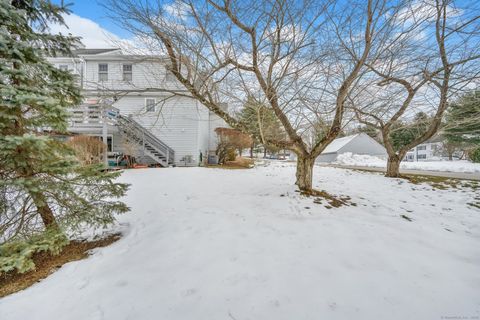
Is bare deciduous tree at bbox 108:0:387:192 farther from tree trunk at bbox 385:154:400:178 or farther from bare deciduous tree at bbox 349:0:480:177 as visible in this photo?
tree trunk at bbox 385:154:400:178

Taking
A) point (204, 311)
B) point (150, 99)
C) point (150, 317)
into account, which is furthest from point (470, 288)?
point (150, 99)

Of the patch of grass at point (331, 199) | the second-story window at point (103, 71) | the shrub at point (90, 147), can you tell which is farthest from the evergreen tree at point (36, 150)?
the second-story window at point (103, 71)

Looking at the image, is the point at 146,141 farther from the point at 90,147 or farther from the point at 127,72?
the point at 127,72

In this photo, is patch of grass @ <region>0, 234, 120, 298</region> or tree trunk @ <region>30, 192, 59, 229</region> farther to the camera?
tree trunk @ <region>30, 192, 59, 229</region>

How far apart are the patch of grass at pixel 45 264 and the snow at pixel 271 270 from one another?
0.14 meters

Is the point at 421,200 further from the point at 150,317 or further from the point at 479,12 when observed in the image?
the point at 150,317

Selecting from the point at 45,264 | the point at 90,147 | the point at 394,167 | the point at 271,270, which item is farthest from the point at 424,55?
the point at 90,147

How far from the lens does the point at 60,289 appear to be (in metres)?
1.82

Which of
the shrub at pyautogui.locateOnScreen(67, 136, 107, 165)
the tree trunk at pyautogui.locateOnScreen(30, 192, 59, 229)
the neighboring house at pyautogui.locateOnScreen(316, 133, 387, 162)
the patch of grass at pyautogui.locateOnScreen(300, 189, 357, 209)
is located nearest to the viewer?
the tree trunk at pyautogui.locateOnScreen(30, 192, 59, 229)

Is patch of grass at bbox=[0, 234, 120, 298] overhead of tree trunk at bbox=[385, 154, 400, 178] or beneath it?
beneath

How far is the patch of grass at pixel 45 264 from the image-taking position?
191 cm

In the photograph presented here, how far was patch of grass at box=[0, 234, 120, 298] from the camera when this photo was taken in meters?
1.91

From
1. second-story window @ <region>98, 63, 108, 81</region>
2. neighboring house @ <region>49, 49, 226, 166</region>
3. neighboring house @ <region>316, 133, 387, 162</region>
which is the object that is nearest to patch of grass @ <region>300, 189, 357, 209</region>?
neighboring house @ <region>49, 49, 226, 166</region>

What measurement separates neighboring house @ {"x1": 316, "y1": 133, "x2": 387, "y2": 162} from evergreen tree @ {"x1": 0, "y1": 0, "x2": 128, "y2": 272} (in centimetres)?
2408
